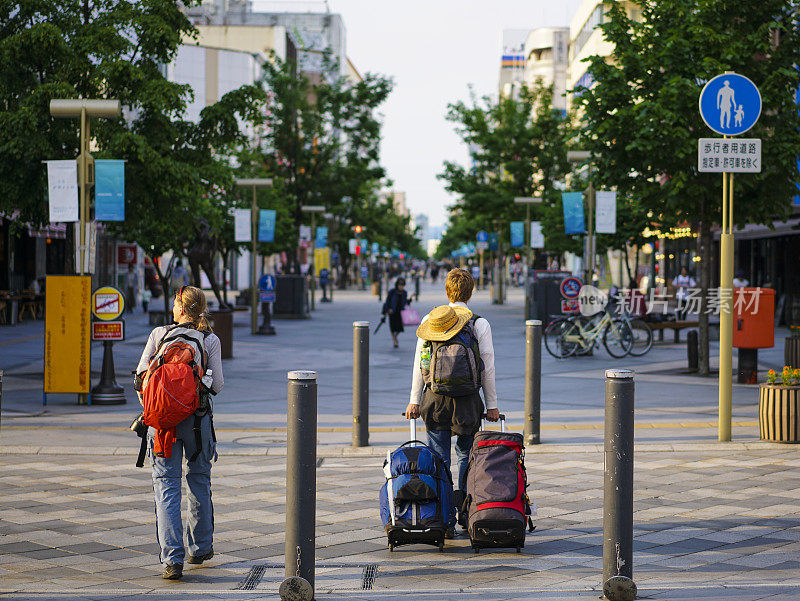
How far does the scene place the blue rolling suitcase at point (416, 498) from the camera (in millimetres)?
6328

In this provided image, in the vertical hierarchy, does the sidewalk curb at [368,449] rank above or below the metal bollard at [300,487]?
below

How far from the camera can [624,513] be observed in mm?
5281

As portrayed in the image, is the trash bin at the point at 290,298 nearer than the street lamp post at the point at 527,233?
No

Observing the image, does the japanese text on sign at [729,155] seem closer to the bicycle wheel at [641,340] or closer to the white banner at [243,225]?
the bicycle wheel at [641,340]

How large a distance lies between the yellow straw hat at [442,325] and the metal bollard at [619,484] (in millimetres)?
1513

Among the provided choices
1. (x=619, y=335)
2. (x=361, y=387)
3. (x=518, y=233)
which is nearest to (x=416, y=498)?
(x=361, y=387)

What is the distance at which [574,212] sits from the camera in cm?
2256

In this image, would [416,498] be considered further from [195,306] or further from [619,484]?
[195,306]

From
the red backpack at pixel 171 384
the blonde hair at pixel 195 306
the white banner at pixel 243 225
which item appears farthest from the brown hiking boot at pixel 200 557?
the white banner at pixel 243 225

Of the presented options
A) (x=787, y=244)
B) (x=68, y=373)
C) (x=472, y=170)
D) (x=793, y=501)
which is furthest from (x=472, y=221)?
(x=793, y=501)

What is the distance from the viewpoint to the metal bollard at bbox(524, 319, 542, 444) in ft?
34.5

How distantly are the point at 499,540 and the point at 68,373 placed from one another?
8324 millimetres

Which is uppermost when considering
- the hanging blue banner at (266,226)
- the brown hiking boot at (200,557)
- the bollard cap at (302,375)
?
the hanging blue banner at (266,226)

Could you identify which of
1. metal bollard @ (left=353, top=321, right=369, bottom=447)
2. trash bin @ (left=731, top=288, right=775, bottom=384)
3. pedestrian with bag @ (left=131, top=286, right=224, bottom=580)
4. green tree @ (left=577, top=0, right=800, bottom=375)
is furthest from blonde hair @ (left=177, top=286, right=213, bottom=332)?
green tree @ (left=577, top=0, right=800, bottom=375)
